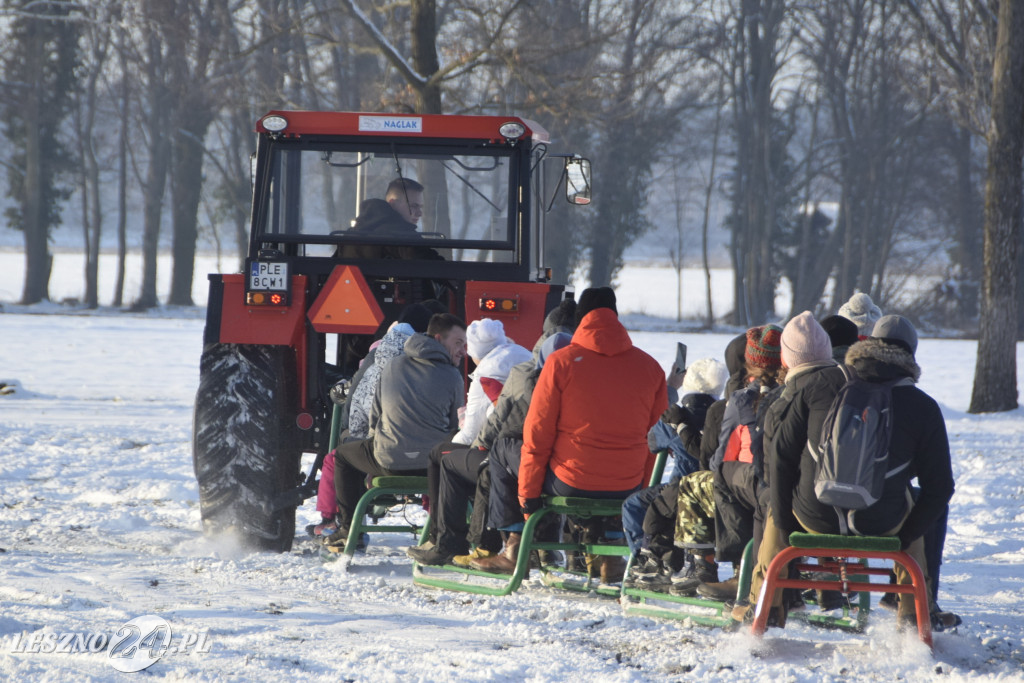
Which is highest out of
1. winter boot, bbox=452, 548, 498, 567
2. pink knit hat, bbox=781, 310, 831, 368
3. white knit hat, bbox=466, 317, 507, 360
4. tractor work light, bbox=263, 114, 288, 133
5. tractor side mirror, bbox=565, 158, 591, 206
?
tractor work light, bbox=263, 114, 288, 133

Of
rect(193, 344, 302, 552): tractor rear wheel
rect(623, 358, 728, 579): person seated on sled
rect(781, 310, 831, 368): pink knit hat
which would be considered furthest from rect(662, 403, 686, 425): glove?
rect(193, 344, 302, 552): tractor rear wheel

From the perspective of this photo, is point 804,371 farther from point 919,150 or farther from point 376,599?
point 919,150

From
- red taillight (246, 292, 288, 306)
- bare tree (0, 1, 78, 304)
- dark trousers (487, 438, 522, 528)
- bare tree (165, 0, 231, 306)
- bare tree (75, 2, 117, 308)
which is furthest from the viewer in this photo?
bare tree (75, 2, 117, 308)

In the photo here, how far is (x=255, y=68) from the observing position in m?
27.4

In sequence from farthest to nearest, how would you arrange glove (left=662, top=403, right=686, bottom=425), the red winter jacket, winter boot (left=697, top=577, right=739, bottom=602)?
glove (left=662, top=403, right=686, bottom=425) < the red winter jacket < winter boot (left=697, top=577, right=739, bottom=602)

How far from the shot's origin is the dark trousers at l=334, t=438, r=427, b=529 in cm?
555

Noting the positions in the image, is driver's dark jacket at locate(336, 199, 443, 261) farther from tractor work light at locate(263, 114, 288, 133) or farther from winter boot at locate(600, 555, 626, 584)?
winter boot at locate(600, 555, 626, 584)

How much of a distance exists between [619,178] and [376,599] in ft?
99.5

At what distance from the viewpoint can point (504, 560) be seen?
195 inches

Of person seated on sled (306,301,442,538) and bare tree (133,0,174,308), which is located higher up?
bare tree (133,0,174,308)

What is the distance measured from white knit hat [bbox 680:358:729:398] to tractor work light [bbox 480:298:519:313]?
1228mm

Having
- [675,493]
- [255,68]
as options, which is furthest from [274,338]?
[255,68]

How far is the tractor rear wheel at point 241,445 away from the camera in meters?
5.53

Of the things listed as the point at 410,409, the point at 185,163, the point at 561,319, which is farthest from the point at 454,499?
the point at 185,163
